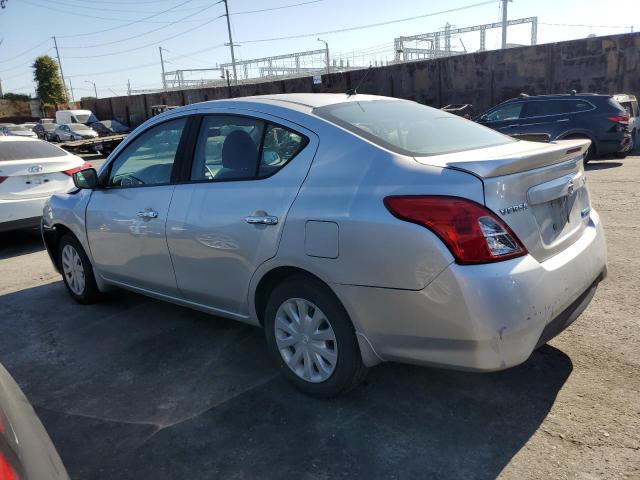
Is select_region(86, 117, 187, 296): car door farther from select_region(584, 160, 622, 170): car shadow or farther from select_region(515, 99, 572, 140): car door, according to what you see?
select_region(584, 160, 622, 170): car shadow

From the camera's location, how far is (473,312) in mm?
2385

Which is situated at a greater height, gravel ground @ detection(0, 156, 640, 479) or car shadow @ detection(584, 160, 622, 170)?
gravel ground @ detection(0, 156, 640, 479)

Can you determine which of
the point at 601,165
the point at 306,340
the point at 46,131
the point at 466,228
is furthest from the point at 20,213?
the point at 46,131

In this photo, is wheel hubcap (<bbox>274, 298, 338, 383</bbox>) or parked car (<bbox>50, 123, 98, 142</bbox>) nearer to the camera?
wheel hubcap (<bbox>274, 298, 338, 383</bbox>)

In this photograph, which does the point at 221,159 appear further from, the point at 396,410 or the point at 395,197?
the point at 396,410

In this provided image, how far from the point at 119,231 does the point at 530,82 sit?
57.2ft

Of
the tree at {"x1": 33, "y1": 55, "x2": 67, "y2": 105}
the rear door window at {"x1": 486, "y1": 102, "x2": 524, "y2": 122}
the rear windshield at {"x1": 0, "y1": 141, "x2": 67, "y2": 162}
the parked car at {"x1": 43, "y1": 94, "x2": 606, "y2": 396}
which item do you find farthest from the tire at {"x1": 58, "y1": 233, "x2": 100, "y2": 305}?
the tree at {"x1": 33, "y1": 55, "x2": 67, "y2": 105}

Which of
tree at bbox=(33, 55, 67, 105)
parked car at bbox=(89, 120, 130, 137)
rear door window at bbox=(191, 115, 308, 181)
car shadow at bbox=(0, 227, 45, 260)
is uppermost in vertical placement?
tree at bbox=(33, 55, 67, 105)

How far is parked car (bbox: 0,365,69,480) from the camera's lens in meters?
1.38

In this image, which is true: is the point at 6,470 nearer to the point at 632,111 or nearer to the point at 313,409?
the point at 313,409

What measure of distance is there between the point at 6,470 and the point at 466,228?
1.89 m

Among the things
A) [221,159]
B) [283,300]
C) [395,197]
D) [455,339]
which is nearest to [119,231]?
[221,159]

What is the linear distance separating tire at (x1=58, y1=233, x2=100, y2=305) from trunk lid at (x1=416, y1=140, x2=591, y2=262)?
3378 mm

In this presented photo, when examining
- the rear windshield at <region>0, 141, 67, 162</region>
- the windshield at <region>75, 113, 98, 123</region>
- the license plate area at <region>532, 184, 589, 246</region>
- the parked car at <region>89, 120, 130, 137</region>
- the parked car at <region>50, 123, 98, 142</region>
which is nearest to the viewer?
the license plate area at <region>532, 184, 589, 246</region>
